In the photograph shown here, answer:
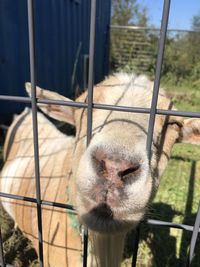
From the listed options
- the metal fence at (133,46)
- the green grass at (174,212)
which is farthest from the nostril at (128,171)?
the metal fence at (133,46)

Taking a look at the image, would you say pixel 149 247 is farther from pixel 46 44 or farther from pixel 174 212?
pixel 46 44

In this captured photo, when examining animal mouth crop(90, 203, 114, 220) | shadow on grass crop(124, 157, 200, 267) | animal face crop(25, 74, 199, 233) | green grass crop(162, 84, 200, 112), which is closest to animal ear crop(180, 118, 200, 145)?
animal face crop(25, 74, 199, 233)

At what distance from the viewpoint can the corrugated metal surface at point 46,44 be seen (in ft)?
17.5

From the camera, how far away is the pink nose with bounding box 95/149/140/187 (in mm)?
1330

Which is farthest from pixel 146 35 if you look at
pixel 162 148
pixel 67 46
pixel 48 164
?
pixel 162 148

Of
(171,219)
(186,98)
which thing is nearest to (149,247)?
(171,219)

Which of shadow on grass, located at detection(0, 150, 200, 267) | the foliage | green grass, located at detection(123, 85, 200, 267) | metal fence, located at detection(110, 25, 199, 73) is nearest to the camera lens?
shadow on grass, located at detection(0, 150, 200, 267)

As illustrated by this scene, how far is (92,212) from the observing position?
143 centimetres

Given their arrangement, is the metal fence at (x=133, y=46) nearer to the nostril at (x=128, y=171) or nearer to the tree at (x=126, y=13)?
the tree at (x=126, y=13)

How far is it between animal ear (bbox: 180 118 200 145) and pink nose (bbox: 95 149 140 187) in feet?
3.03

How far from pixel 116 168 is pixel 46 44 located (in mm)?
5820

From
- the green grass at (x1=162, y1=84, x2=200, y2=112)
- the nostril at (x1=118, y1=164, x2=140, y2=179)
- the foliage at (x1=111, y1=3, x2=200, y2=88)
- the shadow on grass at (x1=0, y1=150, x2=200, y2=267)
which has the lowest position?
the green grass at (x1=162, y1=84, x2=200, y2=112)

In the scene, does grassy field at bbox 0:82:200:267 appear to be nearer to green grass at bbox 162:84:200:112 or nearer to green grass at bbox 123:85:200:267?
green grass at bbox 123:85:200:267

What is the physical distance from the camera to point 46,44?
6633 millimetres
